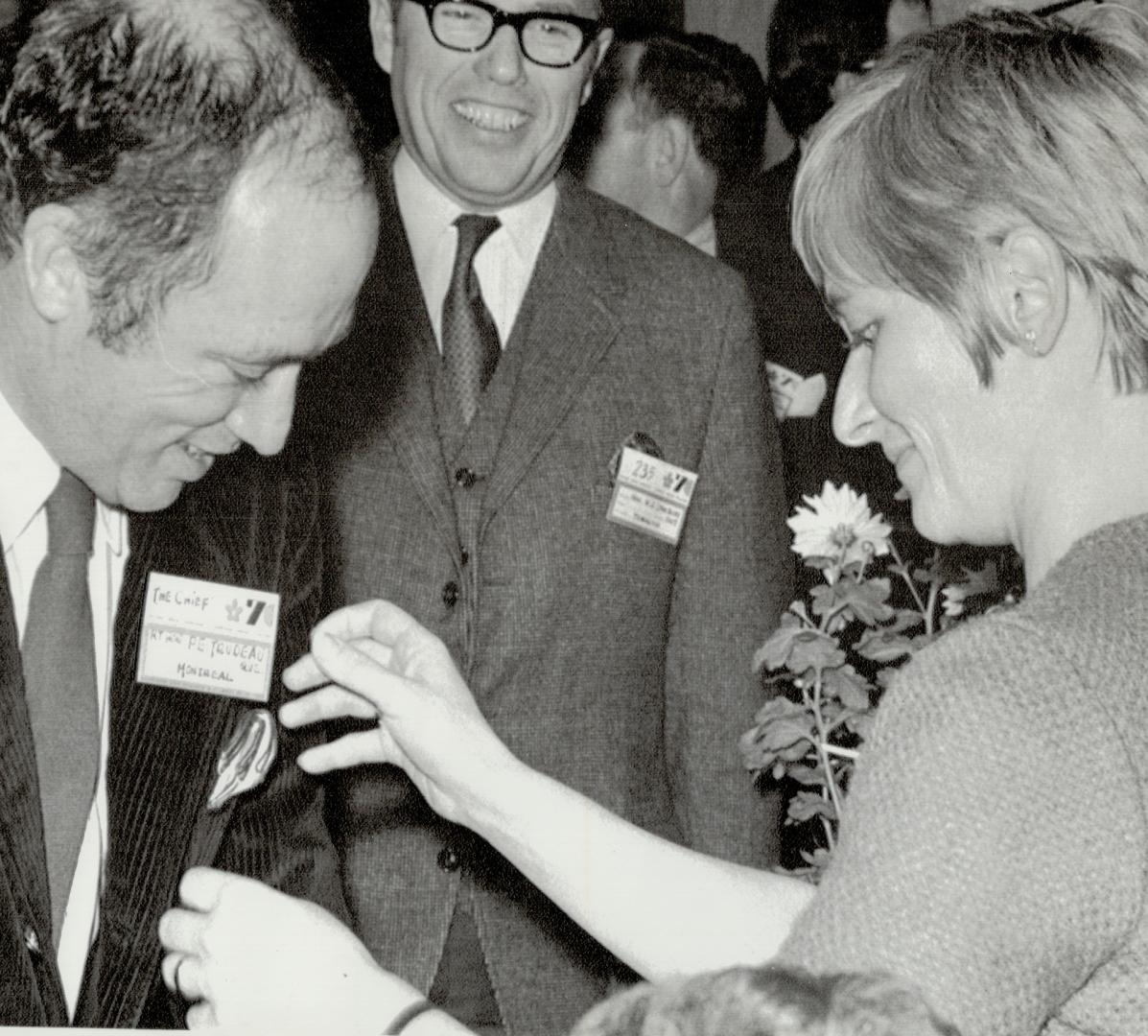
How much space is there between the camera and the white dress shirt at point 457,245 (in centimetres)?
234

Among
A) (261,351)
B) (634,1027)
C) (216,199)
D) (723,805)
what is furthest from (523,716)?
(634,1027)

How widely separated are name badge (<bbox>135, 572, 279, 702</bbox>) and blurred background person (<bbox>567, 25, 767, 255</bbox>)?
1915 mm

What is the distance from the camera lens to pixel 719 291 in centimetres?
242

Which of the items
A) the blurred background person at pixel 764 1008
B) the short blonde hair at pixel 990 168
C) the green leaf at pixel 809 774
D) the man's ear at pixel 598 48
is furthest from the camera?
the man's ear at pixel 598 48

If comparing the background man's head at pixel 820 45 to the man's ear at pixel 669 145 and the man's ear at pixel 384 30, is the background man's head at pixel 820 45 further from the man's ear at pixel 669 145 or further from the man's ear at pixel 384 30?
the man's ear at pixel 384 30

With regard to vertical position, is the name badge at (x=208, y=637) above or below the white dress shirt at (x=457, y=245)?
below

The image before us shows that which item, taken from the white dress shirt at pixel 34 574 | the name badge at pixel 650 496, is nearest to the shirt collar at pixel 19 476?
the white dress shirt at pixel 34 574

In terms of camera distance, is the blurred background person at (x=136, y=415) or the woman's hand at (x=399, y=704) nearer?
the blurred background person at (x=136, y=415)

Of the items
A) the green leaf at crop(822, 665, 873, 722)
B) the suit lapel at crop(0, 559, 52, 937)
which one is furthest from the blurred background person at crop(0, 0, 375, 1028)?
the green leaf at crop(822, 665, 873, 722)

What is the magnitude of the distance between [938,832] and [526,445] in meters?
1.31

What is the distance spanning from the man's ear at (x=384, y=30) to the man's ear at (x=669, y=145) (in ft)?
3.50

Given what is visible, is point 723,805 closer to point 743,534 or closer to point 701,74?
point 743,534

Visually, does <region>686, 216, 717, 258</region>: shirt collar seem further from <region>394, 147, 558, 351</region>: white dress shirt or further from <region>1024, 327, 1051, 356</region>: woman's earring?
<region>1024, 327, 1051, 356</region>: woman's earring

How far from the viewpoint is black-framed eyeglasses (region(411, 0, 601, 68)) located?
2.34 meters
